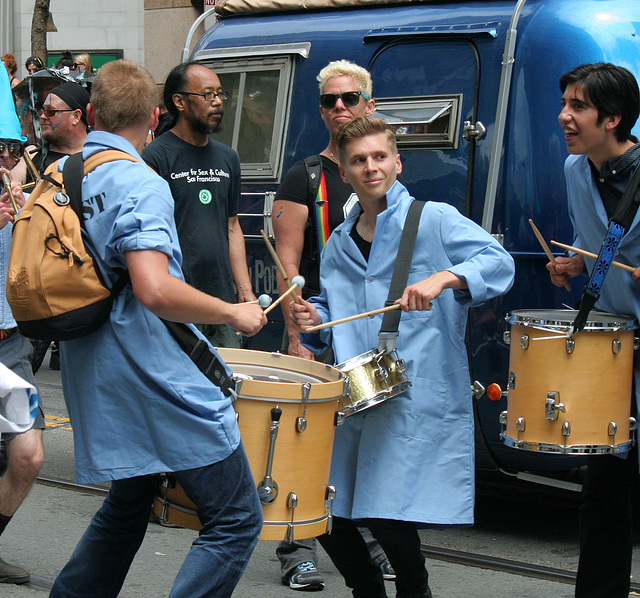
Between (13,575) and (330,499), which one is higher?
(330,499)

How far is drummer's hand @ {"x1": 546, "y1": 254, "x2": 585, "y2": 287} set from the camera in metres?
4.08

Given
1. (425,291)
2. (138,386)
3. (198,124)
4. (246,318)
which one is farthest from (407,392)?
(198,124)

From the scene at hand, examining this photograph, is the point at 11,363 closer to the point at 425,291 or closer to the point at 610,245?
the point at 425,291

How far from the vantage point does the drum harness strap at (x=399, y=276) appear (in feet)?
11.6

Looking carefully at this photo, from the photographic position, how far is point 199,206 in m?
5.21

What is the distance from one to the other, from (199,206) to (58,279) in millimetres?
2218

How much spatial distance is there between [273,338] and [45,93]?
1.80m

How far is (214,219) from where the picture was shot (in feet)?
17.3

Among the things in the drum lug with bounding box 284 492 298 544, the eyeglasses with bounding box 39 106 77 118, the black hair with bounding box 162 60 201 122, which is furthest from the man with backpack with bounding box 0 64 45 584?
the drum lug with bounding box 284 492 298 544

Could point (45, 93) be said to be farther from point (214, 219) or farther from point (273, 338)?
point (273, 338)

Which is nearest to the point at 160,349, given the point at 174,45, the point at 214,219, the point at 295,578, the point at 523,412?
the point at 523,412

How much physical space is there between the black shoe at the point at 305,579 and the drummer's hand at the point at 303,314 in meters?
1.30

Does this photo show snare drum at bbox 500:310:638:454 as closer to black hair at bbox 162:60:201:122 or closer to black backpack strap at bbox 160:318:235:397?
black backpack strap at bbox 160:318:235:397

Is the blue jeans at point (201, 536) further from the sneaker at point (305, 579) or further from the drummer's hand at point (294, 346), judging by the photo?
the drummer's hand at point (294, 346)
